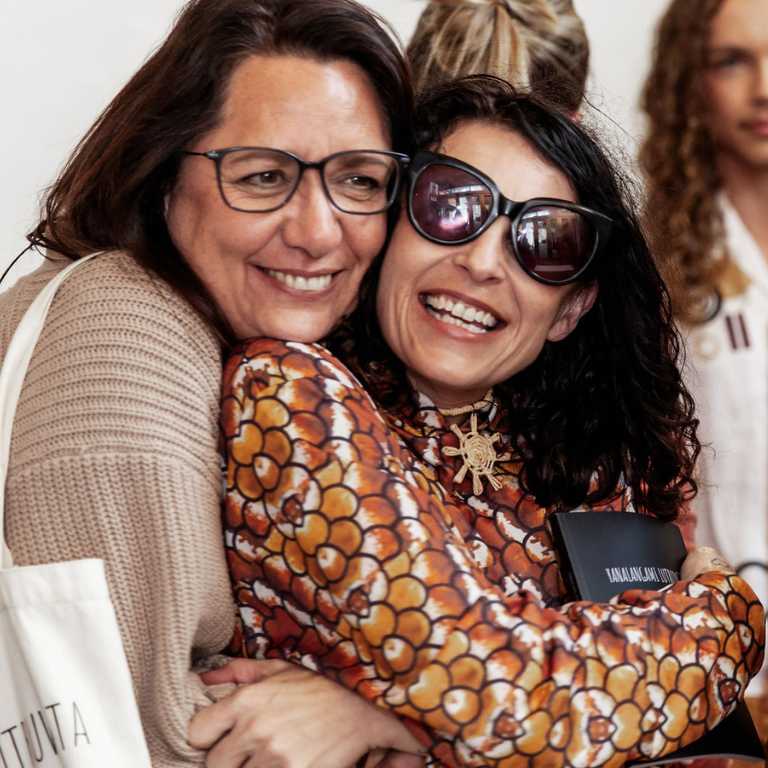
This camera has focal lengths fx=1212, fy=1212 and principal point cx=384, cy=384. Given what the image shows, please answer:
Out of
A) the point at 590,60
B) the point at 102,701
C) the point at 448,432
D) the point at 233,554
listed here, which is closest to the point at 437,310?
the point at 448,432

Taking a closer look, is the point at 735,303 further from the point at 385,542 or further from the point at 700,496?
the point at 385,542

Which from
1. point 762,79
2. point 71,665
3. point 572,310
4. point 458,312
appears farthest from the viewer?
point 762,79

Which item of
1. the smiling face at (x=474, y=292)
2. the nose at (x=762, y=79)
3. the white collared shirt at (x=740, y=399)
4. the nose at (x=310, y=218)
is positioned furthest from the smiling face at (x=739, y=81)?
the nose at (x=310, y=218)

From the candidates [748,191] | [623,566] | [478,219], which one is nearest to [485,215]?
[478,219]

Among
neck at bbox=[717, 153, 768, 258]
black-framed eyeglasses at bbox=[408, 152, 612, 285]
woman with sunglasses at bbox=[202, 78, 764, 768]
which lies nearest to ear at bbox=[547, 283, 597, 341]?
woman with sunglasses at bbox=[202, 78, 764, 768]

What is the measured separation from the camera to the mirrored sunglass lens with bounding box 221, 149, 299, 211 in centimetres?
160

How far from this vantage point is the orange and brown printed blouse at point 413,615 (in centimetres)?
144

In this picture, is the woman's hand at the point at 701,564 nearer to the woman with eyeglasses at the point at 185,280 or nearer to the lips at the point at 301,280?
the woman with eyeglasses at the point at 185,280

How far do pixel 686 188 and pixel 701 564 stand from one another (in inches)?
41.9

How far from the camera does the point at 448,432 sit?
5.97ft

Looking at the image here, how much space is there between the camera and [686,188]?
2.59 metres

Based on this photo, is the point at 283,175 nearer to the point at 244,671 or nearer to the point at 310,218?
the point at 310,218

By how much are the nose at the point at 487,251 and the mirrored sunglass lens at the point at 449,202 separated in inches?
0.7

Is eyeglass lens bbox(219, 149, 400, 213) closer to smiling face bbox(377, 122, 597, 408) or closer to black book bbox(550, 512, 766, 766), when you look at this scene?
smiling face bbox(377, 122, 597, 408)
